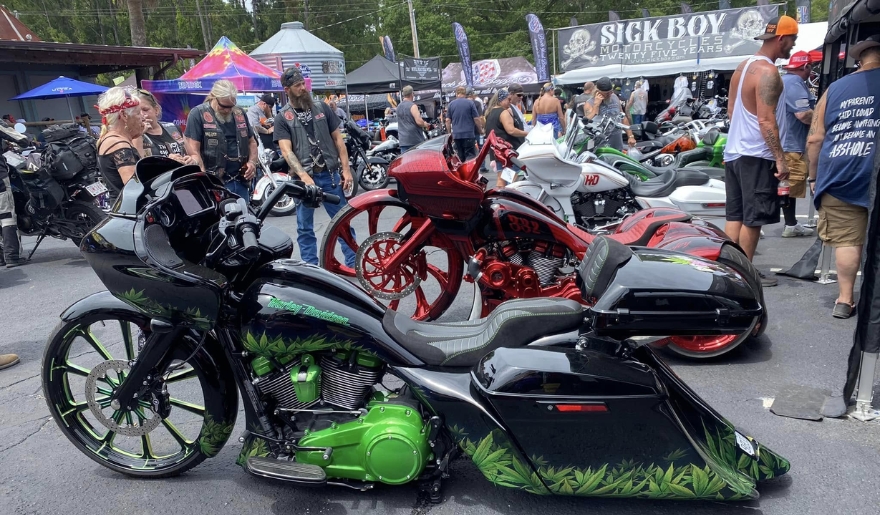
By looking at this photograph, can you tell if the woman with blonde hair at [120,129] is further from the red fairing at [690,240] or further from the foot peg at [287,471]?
the red fairing at [690,240]

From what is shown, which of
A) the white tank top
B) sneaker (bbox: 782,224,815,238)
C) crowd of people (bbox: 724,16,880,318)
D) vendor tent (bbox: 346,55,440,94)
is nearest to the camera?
crowd of people (bbox: 724,16,880,318)

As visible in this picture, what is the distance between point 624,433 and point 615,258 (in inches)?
24.9

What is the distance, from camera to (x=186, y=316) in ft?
7.75

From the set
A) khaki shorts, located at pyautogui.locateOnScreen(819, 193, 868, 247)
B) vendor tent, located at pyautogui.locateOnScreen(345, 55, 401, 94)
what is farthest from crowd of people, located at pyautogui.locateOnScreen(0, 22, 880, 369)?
vendor tent, located at pyautogui.locateOnScreen(345, 55, 401, 94)

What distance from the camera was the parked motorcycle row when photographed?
2.19 metres

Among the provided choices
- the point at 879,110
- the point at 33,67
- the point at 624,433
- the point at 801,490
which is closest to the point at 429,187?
the point at 624,433

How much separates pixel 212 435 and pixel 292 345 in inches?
27.6

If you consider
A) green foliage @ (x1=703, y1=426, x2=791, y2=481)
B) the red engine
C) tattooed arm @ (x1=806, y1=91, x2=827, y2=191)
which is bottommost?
green foliage @ (x1=703, y1=426, x2=791, y2=481)

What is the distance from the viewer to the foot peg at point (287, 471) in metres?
2.40

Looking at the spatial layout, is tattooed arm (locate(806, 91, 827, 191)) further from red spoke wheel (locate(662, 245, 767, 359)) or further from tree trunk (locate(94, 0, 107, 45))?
tree trunk (locate(94, 0, 107, 45))

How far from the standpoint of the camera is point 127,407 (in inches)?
104

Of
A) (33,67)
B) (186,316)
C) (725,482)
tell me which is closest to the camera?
(725,482)

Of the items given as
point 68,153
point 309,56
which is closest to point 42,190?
point 68,153

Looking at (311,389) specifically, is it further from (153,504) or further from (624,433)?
Answer: (624,433)
